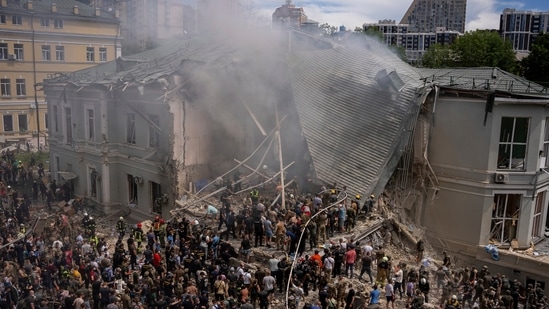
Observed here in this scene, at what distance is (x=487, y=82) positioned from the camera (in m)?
21.4

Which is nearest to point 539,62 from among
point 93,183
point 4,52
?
point 93,183

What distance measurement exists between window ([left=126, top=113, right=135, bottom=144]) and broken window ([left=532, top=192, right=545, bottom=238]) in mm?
19389

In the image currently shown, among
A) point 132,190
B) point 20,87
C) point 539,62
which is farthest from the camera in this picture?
point 20,87

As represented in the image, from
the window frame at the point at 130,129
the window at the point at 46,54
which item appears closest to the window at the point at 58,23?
the window at the point at 46,54

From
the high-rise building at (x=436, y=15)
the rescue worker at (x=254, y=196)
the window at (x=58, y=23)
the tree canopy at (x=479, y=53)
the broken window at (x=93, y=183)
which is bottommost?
the broken window at (x=93, y=183)

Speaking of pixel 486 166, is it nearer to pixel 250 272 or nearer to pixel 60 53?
pixel 250 272

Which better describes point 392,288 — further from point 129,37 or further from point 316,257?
point 129,37

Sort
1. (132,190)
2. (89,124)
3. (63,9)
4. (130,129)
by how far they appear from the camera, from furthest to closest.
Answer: (63,9)
(89,124)
(132,190)
(130,129)

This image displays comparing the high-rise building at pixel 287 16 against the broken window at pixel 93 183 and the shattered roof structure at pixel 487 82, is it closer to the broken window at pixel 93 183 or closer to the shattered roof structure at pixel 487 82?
the shattered roof structure at pixel 487 82

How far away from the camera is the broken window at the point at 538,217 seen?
73.5ft

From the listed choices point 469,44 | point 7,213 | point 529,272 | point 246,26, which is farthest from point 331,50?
point 469,44

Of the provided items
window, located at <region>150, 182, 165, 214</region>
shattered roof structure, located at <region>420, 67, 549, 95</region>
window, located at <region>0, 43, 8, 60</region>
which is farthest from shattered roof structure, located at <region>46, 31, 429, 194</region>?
window, located at <region>0, 43, 8, 60</region>

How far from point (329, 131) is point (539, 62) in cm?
2642

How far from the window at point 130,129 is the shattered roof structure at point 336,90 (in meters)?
1.71
